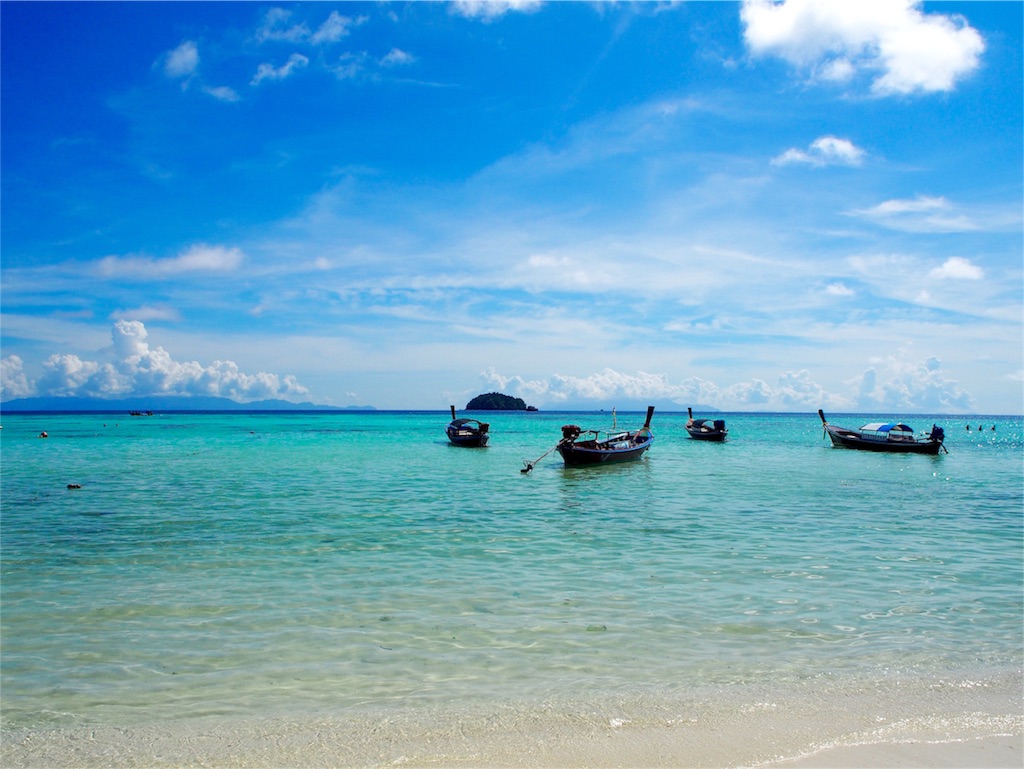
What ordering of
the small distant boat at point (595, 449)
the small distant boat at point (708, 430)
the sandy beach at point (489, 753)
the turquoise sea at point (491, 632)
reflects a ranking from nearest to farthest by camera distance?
the sandy beach at point (489, 753) → the turquoise sea at point (491, 632) → the small distant boat at point (595, 449) → the small distant boat at point (708, 430)

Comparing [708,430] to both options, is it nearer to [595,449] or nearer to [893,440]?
[893,440]

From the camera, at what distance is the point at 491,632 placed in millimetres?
8711

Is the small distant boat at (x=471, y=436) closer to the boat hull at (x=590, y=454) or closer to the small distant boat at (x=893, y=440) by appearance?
the boat hull at (x=590, y=454)

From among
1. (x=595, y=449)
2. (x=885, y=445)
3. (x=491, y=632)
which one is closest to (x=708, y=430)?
(x=885, y=445)

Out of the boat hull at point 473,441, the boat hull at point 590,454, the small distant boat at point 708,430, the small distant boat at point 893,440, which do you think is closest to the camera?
the boat hull at point 590,454

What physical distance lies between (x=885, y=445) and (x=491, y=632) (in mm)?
51720

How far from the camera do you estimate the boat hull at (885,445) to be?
48938 mm

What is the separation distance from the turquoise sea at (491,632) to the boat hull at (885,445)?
3346cm

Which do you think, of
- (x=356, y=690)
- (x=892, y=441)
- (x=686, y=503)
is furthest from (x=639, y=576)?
(x=892, y=441)

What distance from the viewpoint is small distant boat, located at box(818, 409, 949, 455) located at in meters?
48.8

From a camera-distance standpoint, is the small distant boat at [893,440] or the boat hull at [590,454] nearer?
the boat hull at [590,454]

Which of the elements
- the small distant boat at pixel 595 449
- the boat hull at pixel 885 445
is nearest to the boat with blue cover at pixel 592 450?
the small distant boat at pixel 595 449

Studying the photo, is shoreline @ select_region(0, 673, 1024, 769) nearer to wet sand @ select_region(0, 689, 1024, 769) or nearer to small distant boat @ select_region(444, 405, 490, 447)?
wet sand @ select_region(0, 689, 1024, 769)

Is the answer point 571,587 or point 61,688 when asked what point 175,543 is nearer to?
point 61,688
